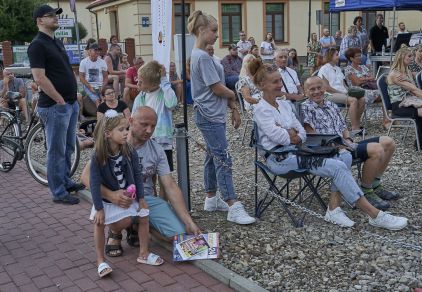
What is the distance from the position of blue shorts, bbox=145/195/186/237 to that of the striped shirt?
0.36 metres

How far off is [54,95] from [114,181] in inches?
70.0

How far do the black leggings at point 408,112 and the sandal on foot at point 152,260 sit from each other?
4.70 m

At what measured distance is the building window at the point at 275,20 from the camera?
27594mm

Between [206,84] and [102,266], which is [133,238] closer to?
[102,266]

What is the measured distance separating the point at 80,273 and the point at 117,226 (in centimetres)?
44

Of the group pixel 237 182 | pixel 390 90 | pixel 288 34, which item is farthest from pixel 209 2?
pixel 237 182

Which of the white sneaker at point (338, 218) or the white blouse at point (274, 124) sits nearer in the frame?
the white sneaker at point (338, 218)

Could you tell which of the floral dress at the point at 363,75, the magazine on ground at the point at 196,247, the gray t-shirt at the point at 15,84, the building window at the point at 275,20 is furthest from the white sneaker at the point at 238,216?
the building window at the point at 275,20

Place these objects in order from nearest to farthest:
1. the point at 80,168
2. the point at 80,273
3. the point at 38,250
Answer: the point at 80,273
the point at 38,250
the point at 80,168

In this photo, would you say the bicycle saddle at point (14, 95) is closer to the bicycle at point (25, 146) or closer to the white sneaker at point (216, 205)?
the bicycle at point (25, 146)

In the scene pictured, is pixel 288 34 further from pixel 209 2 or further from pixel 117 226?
pixel 117 226

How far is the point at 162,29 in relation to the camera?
17.1 ft

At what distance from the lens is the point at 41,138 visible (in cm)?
687

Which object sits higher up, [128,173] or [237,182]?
[128,173]
